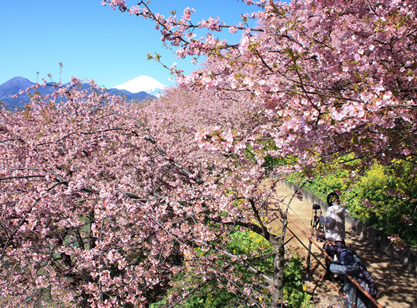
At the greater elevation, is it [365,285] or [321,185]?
[321,185]

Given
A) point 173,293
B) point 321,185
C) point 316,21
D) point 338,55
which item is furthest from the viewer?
point 321,185

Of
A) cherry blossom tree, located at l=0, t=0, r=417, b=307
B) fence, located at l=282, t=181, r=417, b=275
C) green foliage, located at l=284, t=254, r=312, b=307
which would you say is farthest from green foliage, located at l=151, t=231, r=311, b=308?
fence, located at l=282, t=181, r=417, b=275

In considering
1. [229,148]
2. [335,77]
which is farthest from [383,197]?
[229,148]

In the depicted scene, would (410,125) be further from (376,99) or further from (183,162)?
(183,162)

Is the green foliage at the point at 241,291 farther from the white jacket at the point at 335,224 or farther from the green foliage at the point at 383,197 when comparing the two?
the green foliage at the point at 383,197

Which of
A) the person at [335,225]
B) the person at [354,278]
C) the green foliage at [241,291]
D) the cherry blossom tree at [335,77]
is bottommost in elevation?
the green foliage at [241,291]

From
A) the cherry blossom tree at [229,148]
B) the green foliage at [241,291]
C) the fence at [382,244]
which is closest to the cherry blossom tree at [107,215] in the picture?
the cherry blossom tree at [229,148]

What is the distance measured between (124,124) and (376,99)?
5.57 m

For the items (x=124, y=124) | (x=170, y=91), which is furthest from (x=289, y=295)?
(x=170, y=91)

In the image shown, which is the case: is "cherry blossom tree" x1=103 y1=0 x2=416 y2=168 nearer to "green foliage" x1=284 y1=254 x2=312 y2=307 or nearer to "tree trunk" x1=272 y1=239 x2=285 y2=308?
"tree trunk" x1=272 y1=239 x2=285 y2=308

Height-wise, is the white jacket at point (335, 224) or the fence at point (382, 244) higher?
the white jacket at point (335, 224)

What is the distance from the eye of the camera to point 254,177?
4.04 metres

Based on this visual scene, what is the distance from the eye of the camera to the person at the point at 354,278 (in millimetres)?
4039

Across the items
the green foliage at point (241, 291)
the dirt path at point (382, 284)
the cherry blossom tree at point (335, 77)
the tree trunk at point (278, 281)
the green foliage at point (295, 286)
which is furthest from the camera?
the dirt path at point (382, 284)
